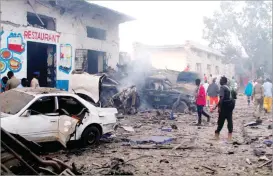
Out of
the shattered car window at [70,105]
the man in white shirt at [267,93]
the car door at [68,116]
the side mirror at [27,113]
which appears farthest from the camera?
the man in white shirt at [267,93]

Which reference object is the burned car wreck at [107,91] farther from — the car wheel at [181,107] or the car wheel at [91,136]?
the car wheel at [91,136]

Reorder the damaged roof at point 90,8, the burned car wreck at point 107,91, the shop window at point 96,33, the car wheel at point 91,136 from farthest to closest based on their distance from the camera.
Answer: the shop window at point 96,33 < the damaged roof at point 90,8 < the burned car wreck at point 107,91 < the car wheel at point 91,136

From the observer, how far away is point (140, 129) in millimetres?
10492

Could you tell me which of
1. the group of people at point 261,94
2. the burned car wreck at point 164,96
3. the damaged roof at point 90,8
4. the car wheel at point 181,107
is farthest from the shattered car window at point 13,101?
the group of people at point 261,94

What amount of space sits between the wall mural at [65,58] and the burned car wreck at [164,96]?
4121mm

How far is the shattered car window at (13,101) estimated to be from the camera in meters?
6.38

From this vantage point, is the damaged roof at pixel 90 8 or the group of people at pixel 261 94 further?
the group of people at pixel 261 94

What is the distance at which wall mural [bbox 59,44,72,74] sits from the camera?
13.9 metres

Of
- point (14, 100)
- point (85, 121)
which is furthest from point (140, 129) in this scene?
point (14, 100)

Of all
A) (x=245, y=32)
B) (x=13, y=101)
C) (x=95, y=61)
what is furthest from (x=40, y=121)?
(x=245, y=32)

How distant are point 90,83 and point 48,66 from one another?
3.54 meters

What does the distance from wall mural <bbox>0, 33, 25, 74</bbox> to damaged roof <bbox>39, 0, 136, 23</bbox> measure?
2.25m

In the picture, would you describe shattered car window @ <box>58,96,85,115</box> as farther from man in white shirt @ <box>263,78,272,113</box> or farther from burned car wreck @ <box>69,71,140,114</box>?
man in white shirt @ <box>263,78,272,113</box>

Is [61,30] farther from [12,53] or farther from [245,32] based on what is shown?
[245,32]
